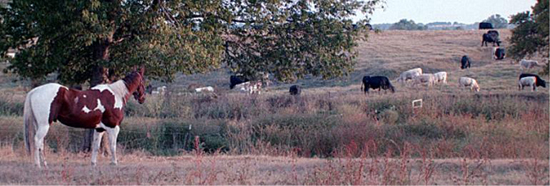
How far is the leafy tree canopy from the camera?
43.5 feet

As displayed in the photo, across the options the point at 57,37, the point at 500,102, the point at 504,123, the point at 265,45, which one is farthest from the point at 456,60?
the point at 57,37

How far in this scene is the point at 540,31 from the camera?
1714cm

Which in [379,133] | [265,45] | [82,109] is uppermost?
[265,45]

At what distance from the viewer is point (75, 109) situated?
11906 mm

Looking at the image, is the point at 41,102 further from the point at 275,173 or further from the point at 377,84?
the point at 377,84

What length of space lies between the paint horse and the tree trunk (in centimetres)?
207

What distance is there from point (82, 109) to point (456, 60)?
43909 mm

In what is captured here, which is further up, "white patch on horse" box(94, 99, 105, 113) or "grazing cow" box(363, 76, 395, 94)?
"white patch on horse" box(94, 99, 105, 113)

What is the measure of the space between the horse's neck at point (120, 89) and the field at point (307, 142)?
144cm

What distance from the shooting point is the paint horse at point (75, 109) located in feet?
38.2

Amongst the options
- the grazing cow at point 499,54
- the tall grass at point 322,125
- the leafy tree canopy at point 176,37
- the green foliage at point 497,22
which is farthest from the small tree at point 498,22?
the leafy tree canopy at point 176,37

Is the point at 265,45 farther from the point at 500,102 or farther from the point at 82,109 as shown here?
the point at 500,102

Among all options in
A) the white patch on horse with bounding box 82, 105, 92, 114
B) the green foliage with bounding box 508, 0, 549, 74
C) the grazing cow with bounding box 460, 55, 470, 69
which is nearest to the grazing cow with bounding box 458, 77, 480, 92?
the grazing cow with bounding box 460, 55, 470, 69

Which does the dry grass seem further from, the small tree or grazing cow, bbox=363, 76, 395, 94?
the small tree
